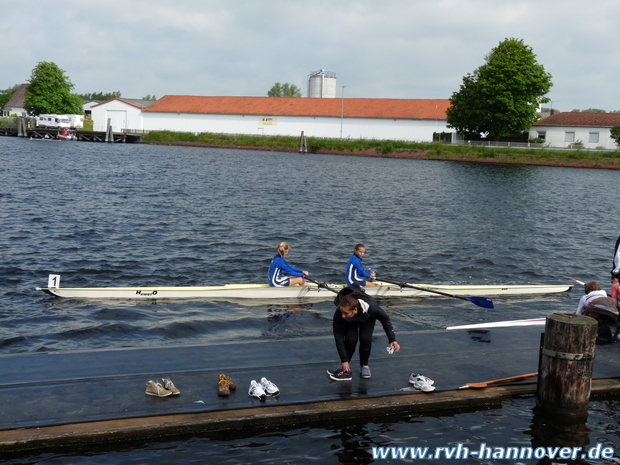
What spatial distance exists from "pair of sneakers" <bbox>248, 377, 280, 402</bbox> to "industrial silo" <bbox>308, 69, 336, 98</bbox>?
117708 mm

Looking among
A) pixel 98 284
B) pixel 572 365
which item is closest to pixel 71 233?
pixel 98 284

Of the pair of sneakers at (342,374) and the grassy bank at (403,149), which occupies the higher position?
the grassy bank at (403,149)

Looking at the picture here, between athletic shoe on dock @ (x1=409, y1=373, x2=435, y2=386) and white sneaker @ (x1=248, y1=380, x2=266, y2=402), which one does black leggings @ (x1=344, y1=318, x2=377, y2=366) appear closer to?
athletic shoe on dock @ (x1=409, y1=373, x2=435, y2=386)

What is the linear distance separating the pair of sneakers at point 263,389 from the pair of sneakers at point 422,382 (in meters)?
2.18

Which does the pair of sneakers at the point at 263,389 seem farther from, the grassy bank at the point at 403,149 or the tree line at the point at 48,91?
the tree line at the point at 48,91

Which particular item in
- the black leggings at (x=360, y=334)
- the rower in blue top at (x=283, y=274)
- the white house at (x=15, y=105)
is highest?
the white house at (x=15, y=105)

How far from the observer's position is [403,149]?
83.5 m

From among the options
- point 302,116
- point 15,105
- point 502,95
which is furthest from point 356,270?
point 15,105

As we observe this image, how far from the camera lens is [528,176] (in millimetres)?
58469

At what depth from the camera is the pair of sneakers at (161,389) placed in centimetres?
877

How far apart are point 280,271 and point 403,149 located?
69.7 meters

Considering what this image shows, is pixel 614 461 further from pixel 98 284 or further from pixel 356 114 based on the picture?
pixel 356 114

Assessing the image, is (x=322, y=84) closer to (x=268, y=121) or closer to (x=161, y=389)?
(x=268, y=121)

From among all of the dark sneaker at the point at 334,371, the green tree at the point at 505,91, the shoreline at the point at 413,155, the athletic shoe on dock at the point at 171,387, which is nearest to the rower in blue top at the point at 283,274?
the dark sneaker at the point at 334,371
